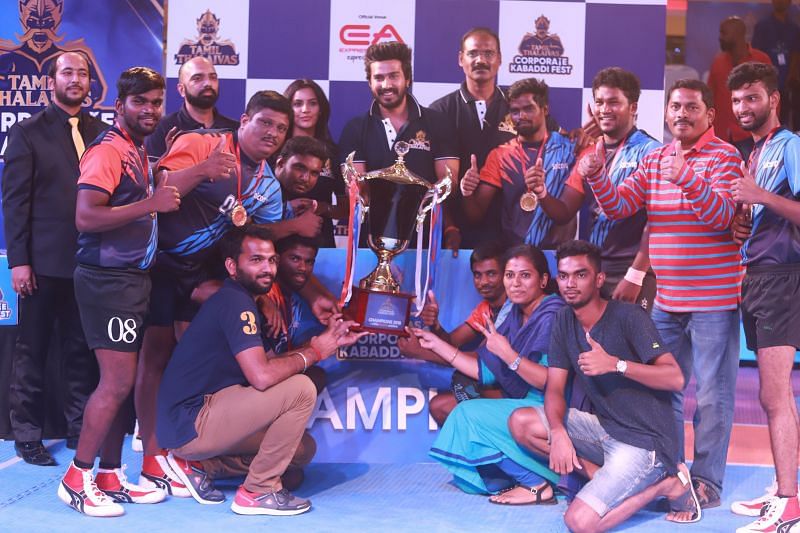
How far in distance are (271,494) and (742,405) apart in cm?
362

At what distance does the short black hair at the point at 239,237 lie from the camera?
3816mm

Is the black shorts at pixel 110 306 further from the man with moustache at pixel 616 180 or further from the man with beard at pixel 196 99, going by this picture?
the man with moustache at pixel 616 180

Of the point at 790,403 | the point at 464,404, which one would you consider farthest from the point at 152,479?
the point at 790,403

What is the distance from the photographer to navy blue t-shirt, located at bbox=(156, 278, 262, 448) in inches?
146

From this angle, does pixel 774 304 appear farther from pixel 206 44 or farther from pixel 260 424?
pixel 206 44

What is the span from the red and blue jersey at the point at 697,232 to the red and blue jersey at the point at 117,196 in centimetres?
212

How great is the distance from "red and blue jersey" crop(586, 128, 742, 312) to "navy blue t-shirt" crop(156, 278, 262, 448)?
1.74 metres

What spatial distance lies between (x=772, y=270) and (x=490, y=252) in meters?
1.20

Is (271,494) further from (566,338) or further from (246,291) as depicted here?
(566,338)

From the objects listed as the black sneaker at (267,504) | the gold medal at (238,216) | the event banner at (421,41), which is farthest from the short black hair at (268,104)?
the black sneaker at (267,504)

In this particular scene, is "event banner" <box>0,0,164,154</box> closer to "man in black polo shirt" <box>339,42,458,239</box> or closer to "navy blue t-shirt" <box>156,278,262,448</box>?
"man in black polo shirt" <box>339,42,458,239</box>

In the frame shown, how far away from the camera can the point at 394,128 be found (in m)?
4.95

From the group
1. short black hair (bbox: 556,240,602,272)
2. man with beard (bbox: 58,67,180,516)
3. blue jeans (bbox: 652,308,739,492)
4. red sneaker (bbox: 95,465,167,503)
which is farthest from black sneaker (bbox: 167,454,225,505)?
blue jeans (bbox: 652,308,739,492)

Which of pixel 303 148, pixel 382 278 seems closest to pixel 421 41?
pixel 303 148
